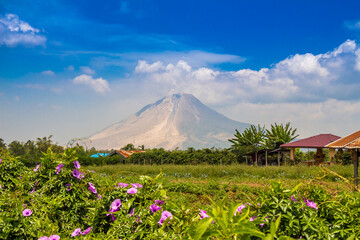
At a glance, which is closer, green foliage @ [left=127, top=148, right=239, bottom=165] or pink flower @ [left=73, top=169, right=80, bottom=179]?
pink flower @ [left=73, top=169, right=80, bottom=179]

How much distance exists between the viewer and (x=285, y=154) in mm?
28844

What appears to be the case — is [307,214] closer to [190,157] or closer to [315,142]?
[190,157]

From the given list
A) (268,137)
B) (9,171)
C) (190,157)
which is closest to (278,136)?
(268,137)

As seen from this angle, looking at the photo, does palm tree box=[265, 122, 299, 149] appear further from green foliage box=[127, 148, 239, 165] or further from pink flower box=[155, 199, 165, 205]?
pink flower box=[155, 199, 165, 205]

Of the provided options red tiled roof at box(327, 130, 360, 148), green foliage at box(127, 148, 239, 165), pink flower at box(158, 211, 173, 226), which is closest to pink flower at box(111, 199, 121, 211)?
pink flower at box(158, 211, 173, 226)

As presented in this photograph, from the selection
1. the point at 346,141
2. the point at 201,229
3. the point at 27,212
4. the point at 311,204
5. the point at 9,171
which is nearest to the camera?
the point at 201,229

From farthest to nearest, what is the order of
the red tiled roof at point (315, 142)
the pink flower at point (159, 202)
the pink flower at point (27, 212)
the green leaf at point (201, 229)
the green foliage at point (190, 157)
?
the red tiled roof at point (315, 142), the green foliage at point (190, 157), the pink flower at point (27, 212), the pink flower at point (159, 202), the green leaf at point (201, 229)

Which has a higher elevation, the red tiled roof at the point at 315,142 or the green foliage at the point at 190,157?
the red tiled roof at the point at 315,142

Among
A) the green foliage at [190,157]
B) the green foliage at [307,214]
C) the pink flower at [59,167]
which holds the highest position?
the pink flower at [59,167]

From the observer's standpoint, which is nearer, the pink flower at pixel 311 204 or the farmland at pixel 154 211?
the farmland at pixel 154 211

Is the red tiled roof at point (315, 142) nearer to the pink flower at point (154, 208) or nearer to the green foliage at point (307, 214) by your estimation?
the green foliage at point (307, 214)

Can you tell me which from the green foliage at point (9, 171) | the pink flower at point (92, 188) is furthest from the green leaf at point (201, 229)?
the green foliage at point (9, 171)

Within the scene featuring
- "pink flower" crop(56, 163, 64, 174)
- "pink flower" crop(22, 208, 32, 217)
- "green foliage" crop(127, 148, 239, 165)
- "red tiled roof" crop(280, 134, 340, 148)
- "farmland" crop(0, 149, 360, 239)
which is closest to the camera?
"farmland" crop(0, 149, 360, 239)

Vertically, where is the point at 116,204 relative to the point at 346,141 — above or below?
below
